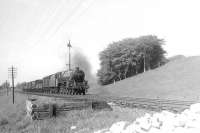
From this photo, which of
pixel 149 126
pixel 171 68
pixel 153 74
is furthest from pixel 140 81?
pixel 149 126

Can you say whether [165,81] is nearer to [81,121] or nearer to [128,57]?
[128,57]

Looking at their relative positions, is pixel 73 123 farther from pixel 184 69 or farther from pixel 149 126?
pixel 184 69

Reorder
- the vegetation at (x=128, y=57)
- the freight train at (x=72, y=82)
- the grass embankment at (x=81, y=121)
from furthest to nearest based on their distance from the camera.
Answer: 1. the vegetation at (x=128, y=57)
2. the freight train at (x=72, y=82)
3. the grass embankment at (x=81, y=121)

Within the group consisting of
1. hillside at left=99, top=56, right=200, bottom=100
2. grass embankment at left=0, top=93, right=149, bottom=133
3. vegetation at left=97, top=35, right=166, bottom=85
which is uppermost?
vegetation at left=97, top=35, right=166, bottom=85

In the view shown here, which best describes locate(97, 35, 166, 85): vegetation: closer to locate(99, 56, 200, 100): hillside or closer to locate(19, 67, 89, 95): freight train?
locate(99, 56, 200, 100): hillside

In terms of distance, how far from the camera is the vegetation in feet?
219

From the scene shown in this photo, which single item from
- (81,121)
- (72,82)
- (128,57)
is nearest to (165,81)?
(128,57)

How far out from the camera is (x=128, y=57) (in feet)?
222

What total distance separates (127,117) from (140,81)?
39.4m

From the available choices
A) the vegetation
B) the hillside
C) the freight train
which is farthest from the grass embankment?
the vegetation

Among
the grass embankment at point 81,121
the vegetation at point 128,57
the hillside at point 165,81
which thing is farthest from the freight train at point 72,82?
the vegetation at point 128,57

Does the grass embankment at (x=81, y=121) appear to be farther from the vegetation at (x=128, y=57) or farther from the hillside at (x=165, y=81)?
the vegetation at (x=128, y=57)

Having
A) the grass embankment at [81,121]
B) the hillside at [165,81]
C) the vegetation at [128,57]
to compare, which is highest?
the vegetation at [128,57]

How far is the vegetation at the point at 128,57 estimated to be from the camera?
66750 millimetres
